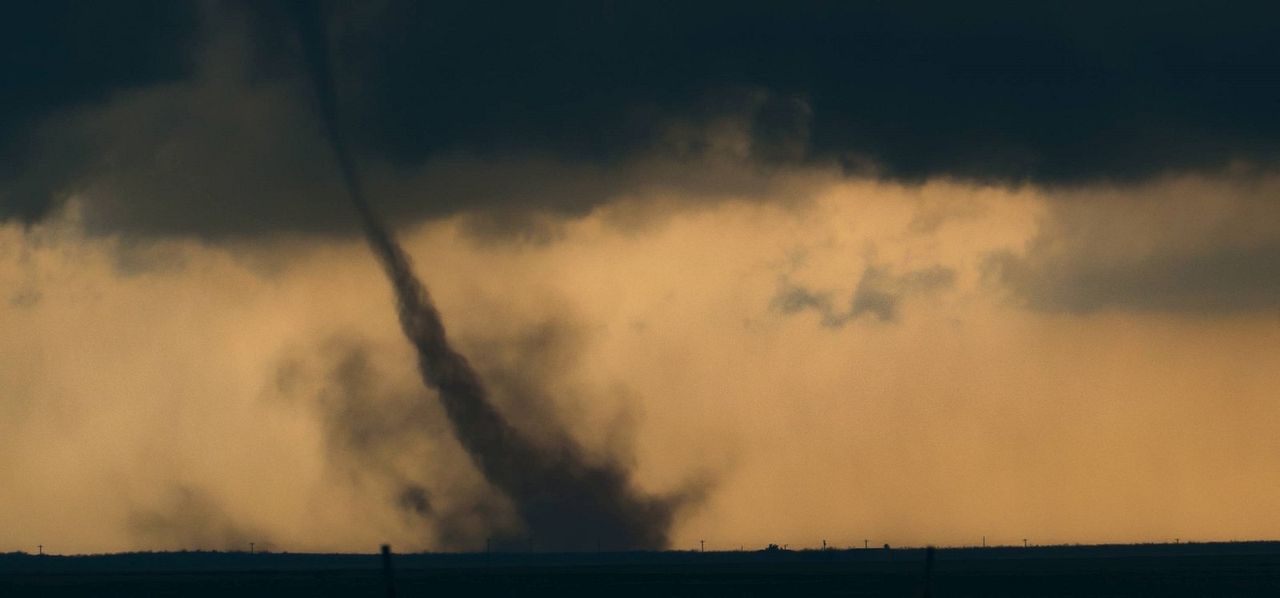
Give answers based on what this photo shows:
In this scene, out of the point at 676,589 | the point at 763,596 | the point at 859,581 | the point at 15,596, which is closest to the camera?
the point at 763,596

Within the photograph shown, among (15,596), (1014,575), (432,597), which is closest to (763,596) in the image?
(432,597)

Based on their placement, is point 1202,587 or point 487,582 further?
point 487,582

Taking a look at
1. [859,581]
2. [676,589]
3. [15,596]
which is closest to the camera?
[676,589]

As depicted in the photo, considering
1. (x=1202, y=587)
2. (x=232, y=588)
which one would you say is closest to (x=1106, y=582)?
(x=1202, y=587)

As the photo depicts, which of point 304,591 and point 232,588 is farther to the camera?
point 232,588

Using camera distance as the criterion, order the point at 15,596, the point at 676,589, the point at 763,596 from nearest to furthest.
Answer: the point at 763,596
the point at 676,589
the point at 15,596

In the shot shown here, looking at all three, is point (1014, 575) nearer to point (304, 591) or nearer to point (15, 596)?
point (304, 591)

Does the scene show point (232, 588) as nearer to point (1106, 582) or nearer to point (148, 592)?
point (148, 592)

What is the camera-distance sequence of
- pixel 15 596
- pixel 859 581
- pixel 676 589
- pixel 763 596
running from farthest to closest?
pixel 859 581 < pixel 15 596 < pixel 676 589 < pixel 763 596

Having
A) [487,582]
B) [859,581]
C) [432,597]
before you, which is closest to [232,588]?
[487,582]
